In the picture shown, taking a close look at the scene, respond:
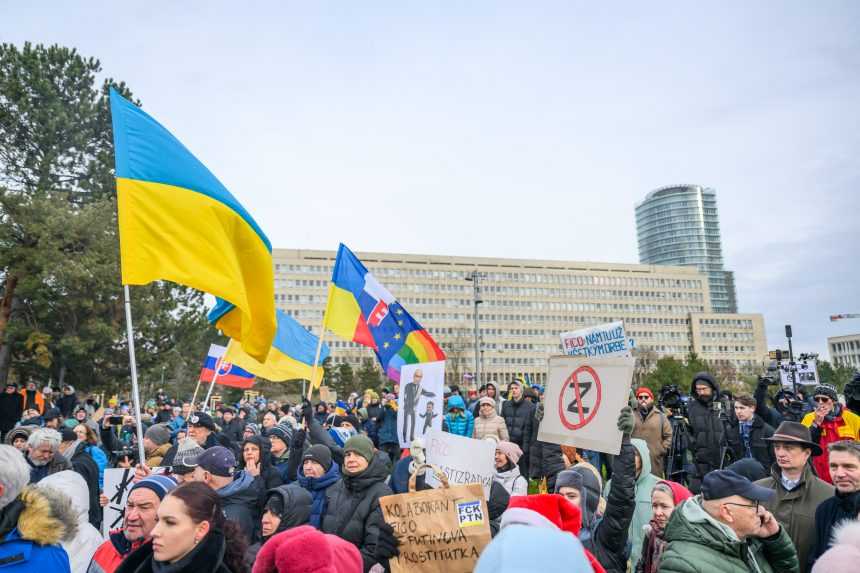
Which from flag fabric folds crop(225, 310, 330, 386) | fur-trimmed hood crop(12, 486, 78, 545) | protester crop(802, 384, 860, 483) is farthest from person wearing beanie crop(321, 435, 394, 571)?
flag fabric folds crop(225, 310, 330, 386)

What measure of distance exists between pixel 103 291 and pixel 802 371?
947 inches

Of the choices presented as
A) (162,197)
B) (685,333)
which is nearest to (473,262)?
(685,333)

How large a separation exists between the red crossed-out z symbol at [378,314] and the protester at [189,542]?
6.58m

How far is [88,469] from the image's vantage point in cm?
671

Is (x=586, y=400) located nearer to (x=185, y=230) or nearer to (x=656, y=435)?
(x=656, y=435)

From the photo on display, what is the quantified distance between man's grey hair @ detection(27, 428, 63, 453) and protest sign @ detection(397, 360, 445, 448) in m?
3.65

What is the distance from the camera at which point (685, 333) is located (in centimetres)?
13325

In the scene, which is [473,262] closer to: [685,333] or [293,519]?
[685,333]

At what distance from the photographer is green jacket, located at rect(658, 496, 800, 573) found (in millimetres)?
2971

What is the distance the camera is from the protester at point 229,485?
498cm

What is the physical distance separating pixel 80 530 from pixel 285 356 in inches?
292

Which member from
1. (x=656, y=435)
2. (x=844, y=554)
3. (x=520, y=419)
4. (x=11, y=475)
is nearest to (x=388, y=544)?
(x=11, y=475)

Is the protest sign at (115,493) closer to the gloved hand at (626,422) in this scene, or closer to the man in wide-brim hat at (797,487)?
the gloved hand at (626,422)

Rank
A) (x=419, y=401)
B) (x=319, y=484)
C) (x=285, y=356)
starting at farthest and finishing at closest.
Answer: (x=285, y=356)
(x=419, y=401)
(x=319, y=484)
